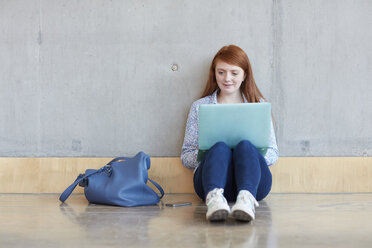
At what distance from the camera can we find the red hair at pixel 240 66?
8.71ft

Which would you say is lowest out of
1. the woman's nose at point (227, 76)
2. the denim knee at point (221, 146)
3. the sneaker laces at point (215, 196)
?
the sneaker laces at point (215, 196)

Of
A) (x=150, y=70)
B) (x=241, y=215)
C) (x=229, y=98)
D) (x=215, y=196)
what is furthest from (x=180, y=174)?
(x=241, y=215)

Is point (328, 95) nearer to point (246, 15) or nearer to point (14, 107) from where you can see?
point (246, 15)

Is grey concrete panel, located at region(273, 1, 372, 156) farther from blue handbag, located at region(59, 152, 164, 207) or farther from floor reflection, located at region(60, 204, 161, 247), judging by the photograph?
floor reflection, located at region(60, 204, 161, 247)

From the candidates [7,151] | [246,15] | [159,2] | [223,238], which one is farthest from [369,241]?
[7,151]

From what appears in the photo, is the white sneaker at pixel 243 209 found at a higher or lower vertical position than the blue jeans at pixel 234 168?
lower

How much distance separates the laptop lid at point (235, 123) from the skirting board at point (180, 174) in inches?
29.4

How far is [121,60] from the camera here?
9.48 feet

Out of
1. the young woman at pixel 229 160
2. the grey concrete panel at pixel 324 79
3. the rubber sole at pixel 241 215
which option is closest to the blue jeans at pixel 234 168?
the young woman at pixel 229 160

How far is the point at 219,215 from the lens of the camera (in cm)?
173

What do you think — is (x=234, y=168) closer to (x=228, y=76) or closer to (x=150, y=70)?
(x=228, y=76)

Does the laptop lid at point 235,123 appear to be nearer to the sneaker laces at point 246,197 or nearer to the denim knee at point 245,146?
the denim knee at point 245,146

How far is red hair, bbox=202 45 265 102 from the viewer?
265 cm

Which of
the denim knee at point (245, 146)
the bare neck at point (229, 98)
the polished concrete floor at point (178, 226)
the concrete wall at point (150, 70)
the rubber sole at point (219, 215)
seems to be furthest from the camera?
the concrete wall at point (150, 70)
